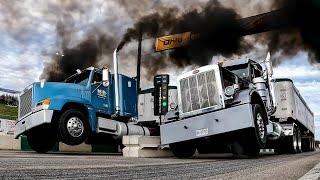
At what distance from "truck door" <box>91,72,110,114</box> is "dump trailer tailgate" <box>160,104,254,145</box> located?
2677mm

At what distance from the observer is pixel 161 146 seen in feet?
33.4

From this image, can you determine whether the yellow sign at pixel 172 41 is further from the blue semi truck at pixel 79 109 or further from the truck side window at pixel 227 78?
the truck side window at pixel 227 78

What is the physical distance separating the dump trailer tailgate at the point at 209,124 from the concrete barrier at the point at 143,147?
86 centimetres

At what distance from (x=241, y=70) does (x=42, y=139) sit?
616 centimetres

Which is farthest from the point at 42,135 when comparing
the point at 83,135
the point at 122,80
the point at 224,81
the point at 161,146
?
the point at 224,81

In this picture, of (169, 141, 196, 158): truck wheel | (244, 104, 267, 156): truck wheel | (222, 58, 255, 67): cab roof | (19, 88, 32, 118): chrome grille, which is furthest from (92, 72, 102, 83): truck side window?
(244, 104, 267, 156): truck wheel

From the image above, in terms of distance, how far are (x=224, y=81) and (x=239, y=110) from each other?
3.48 ft

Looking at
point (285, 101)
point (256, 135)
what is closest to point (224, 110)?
point (256, 135)

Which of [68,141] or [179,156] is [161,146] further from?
[68,141]

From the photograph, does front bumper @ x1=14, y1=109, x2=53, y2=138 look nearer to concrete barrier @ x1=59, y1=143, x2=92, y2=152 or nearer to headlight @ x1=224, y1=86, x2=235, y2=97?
headlight @ x1=224, y1=86, x2=235, y2=97

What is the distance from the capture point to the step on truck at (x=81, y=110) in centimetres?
1038

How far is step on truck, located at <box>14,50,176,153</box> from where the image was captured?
10.4 metres

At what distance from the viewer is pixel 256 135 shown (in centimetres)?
866

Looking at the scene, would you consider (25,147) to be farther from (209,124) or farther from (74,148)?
(209,124)
